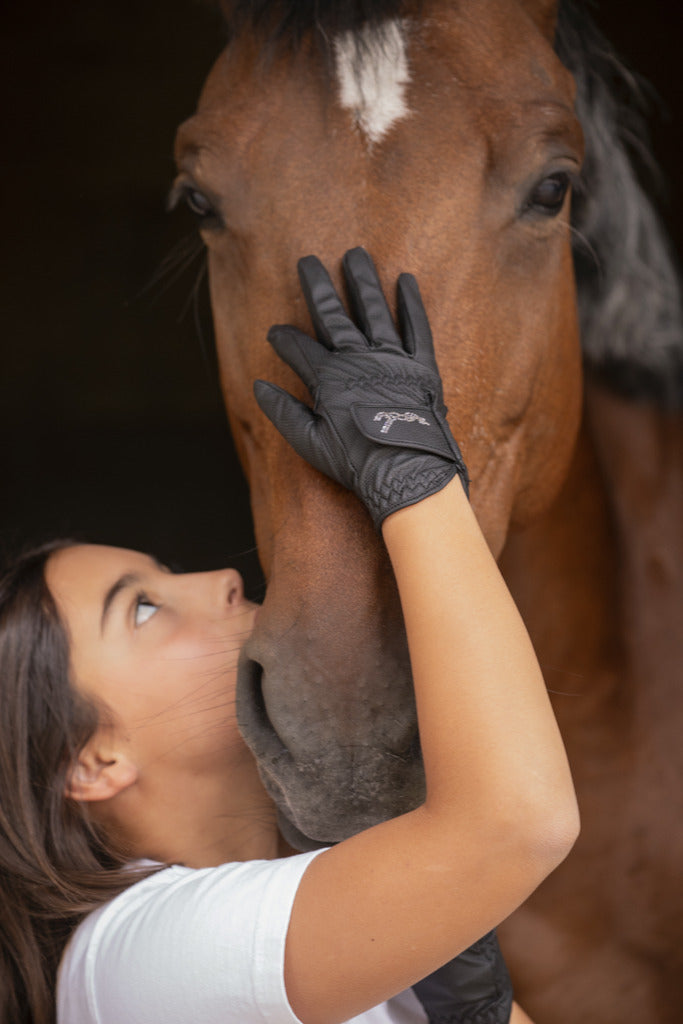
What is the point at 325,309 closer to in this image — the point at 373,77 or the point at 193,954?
the point at 373,77

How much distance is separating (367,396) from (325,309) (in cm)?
14

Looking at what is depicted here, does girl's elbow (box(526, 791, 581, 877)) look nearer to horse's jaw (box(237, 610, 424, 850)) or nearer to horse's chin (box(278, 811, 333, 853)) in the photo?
horse's jaw (box(237, 610, 424, 850))

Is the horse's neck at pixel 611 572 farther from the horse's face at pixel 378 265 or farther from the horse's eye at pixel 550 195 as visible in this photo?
the horse's eye at pixel 550 195

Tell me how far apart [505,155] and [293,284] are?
12.7 inches

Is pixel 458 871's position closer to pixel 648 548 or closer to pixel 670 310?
pixel 648 548

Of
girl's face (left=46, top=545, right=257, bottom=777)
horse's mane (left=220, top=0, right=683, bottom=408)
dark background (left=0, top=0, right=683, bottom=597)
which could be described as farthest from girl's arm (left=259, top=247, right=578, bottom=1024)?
dark background (left=0, top=0, right=683, bottom=597)

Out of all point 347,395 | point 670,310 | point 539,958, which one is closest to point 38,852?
point 347,395

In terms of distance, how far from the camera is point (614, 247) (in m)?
1.68

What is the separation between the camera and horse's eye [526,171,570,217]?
48.6 inches

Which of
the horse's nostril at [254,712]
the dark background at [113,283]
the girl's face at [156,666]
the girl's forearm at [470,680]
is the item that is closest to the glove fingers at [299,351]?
the girl's forearm at [470,680]

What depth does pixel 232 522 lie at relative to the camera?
4234 millimetres

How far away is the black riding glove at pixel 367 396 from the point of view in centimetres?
93

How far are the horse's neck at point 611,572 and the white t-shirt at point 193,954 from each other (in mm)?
809

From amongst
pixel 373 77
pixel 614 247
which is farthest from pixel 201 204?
pixel 614 247
